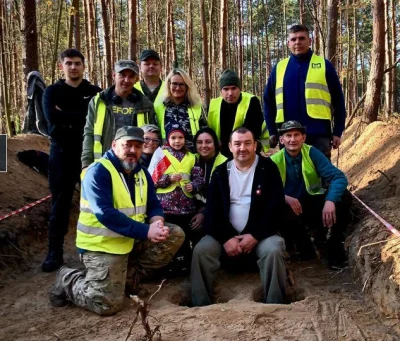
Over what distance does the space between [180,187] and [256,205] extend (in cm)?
101

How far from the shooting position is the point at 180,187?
5.08m

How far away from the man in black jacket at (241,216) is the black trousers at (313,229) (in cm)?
55

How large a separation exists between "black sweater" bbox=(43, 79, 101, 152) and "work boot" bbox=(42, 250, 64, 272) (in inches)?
49.1

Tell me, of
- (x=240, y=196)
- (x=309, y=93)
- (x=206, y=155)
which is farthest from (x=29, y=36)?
(x=240, y=196)

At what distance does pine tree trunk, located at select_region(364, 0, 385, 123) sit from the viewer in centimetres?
892

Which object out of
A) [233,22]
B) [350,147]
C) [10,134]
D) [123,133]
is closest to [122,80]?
[123,133]

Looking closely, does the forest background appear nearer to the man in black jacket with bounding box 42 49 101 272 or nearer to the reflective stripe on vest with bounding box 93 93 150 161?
the man in black jacket with bounding box 42 49 101 272

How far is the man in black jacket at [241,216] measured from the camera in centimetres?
436

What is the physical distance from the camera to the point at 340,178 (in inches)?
190

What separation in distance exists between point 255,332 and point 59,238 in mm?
2869

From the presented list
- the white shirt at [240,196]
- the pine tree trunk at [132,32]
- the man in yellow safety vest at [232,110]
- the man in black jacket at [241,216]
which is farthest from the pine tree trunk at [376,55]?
the white shirt at [240,196]

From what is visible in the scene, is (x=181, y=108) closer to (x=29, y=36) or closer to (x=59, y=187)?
(x=59, y=187)

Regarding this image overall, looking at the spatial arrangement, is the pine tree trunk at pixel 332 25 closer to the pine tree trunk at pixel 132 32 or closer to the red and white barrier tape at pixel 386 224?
the pine tree trunk at pixel 132 32

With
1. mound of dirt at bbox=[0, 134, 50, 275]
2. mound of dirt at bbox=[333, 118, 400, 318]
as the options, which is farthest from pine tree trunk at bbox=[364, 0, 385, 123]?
mound of dirt at bbox=[0, 134, 50, 275]
